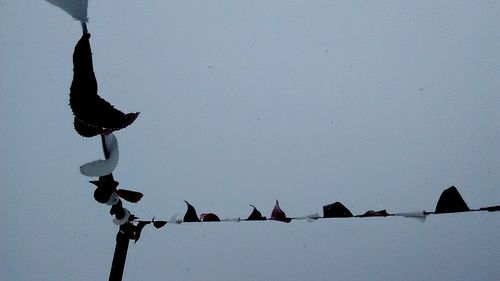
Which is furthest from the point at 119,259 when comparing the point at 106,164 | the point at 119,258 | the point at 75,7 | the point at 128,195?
the point at 75,7

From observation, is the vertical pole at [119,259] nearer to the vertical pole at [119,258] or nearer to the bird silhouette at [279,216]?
the vertical pole at [119,258]

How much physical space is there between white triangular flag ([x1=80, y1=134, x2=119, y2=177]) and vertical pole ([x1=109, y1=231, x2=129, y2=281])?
9.4 inches

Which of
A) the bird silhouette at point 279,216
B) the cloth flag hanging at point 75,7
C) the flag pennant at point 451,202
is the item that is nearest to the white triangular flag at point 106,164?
the cloth flag hanging at point 75,7

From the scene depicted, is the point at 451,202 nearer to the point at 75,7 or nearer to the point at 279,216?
the point at 279,216

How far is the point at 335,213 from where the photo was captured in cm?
100

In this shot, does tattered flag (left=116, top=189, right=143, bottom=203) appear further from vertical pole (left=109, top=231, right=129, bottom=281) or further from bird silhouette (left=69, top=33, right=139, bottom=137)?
bird silhouette (left=69, top=33, right=139, bottom=137)

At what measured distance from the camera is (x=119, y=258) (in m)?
0.89

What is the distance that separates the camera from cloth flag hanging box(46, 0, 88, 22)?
57 cm

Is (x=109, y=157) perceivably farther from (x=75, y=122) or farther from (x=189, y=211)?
(x=189, y=211)

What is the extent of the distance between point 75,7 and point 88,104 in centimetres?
12

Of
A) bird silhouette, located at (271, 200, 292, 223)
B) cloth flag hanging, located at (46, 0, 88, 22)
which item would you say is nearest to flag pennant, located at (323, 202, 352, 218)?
bird silhouette, located at (271, 200, 292, 223)

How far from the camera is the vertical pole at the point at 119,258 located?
89cm

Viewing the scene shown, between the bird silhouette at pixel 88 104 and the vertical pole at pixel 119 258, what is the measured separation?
0.32m

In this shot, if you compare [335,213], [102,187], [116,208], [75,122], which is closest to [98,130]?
[75,122]
